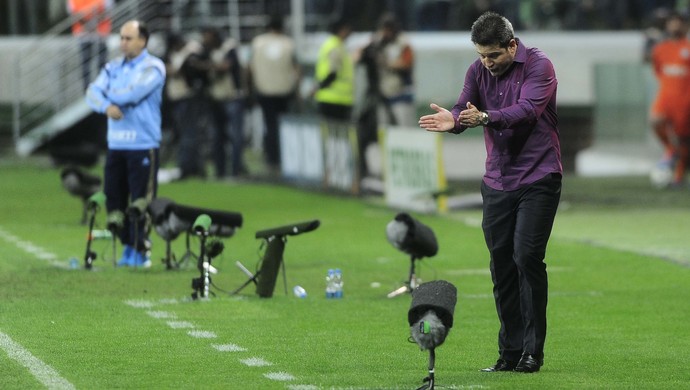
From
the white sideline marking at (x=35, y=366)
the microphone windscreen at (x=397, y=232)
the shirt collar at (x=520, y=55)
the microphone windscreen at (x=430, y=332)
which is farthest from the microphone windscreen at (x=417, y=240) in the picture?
the microphone windscreen at (x=430, y=332)

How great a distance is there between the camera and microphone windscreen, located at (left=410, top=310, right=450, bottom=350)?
8614mm

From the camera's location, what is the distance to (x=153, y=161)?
14945mm

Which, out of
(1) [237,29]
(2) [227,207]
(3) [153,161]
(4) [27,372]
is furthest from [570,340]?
(1) [237,29]

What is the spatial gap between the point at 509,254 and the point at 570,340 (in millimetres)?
1678

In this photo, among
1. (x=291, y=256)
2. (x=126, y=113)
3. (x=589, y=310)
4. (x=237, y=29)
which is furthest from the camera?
(x=237, y=29)

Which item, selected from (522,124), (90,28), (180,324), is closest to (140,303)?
(180,324)

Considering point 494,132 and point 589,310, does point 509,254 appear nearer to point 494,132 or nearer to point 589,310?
point 494,132

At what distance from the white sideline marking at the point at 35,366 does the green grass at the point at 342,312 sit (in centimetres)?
6

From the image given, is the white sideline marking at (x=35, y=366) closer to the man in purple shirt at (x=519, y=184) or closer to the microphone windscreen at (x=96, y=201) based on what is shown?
the man in purple shirt at (x=519, y=184)

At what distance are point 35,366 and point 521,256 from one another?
289 centimetres

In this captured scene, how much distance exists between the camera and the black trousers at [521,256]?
9547 millimetres

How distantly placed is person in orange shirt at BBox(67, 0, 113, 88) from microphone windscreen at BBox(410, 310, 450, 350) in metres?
21.6

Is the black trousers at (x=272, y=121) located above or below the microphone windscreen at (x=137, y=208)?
below

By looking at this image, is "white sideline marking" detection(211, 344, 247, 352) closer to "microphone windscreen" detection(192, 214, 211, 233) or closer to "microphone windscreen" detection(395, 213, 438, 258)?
"microphone windscreen" detection(192, 214, 211, 233)
